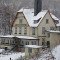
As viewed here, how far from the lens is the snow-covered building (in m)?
56.4

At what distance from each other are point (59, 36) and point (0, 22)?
28003 millimetres

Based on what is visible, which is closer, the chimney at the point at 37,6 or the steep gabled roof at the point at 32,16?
the steep gabled roof at the point at 32,16

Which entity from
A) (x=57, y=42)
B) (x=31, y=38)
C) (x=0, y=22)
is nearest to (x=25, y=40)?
(x=31, y=38)

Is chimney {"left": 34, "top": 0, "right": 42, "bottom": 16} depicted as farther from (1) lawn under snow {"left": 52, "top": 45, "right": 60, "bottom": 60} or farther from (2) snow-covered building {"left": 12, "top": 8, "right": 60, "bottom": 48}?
(1) lawn under snow {"left": 52, "top": 45, "right": 60, "bottom": 60}

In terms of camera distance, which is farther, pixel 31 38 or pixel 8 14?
pixel 8 14

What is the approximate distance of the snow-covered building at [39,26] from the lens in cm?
5641

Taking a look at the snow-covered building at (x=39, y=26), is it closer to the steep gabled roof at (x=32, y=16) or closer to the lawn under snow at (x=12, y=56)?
the steep gabled roof at (x=32, y=16)

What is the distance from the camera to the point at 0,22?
80625mm

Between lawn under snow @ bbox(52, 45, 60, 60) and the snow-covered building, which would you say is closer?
lawn under snow @ bbox(52, 45, 60, 60)

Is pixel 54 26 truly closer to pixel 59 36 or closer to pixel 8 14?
pixel 59 36

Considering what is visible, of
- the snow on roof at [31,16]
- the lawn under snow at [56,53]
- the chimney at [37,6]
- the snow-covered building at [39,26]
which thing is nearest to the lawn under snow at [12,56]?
the lawn under snow at [56,53]

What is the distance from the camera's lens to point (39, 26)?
5781cm

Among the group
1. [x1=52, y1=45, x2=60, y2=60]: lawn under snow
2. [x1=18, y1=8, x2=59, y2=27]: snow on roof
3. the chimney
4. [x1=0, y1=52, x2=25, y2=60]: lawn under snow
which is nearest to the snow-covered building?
[x1=18, y1=8, x2=59, y2=27]: snow on roof

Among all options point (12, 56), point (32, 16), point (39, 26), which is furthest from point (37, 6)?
point (12, 56)
